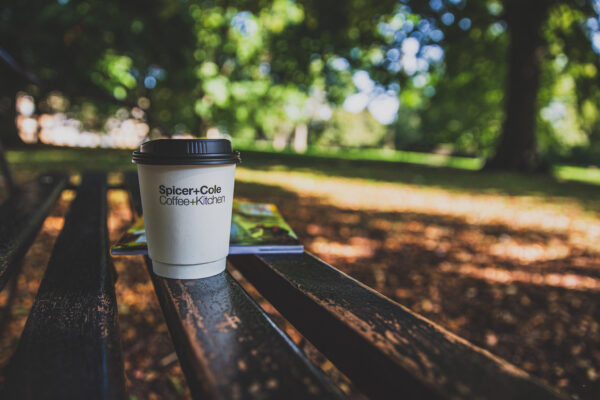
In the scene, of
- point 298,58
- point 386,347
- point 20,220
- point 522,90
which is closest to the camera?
point 386,347

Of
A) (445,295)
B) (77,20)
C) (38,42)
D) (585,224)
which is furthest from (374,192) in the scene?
(38,42)

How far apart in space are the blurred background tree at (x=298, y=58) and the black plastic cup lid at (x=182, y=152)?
1.41 m

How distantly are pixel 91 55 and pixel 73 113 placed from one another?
730 inches

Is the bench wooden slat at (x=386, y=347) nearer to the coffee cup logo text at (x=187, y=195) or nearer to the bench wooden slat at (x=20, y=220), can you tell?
the coffee cup logo text at (x=187, y=195)

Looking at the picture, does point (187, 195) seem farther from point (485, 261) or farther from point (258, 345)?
point (485, 261)

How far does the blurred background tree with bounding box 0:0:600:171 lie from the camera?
7.13 metres

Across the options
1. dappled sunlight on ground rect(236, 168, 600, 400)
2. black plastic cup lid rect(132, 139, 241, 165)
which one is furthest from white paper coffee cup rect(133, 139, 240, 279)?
dappled sunlight on ground rect(236, 168, 600, 400)

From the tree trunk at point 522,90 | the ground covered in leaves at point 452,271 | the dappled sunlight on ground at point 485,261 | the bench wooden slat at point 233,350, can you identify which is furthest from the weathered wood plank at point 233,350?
the tree trunk at point 522,90

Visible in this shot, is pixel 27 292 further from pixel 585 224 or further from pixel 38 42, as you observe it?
pixel 38 42

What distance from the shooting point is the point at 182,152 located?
0.68 metres

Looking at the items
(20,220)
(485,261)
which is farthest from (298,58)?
(20,220)

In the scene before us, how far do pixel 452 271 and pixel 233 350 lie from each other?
10.0 feet

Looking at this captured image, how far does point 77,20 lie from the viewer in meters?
6.70

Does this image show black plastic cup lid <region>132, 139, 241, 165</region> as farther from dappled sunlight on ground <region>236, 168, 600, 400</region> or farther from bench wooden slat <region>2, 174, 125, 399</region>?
dappled sunlight on ground <region>236, 168, 600, 400</region>
